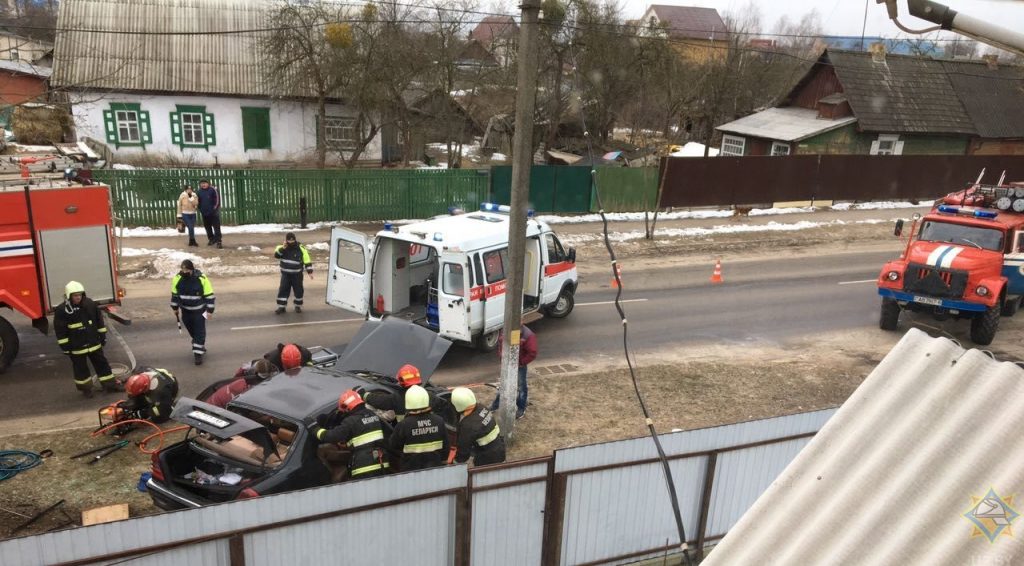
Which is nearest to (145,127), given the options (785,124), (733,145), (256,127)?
(256,127)

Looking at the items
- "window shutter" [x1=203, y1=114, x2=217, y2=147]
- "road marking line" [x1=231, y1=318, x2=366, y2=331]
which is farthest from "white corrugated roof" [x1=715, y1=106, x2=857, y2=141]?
"road marking line" [x1=231, y1=318, x2=366, y2=331]

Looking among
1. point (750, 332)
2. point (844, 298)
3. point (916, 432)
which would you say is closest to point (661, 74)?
point (844, 298)

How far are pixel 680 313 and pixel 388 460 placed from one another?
351 inches

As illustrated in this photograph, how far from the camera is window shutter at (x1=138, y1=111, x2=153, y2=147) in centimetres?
2867

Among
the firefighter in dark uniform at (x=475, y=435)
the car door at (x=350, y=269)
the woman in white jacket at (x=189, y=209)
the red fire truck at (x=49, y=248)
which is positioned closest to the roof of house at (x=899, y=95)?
the woman in white jacket at (x=189, y=209)

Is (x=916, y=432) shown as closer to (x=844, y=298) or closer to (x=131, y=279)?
(x=844, y=298)

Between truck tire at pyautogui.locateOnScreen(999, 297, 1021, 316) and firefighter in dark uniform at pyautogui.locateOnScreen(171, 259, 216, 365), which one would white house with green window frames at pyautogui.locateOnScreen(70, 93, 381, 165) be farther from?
truck tire at pyautogui.locateOnScreen(999, 297, 1021, 316)

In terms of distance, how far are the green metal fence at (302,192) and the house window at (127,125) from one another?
11123mm

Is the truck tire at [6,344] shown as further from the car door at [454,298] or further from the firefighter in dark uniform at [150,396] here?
the car door at [454,298]

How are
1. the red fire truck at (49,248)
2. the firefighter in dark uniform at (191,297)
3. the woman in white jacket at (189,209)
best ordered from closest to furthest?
the red fire truck at (49,248) → the firefighter in dark uniform at (191,297) → the woman in white jacket at (189,209)

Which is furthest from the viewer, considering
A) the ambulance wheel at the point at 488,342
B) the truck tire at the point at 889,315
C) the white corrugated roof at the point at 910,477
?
the truck tire at the point at 889,315

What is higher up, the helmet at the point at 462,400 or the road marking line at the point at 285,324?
the helmet at the point at 462,400

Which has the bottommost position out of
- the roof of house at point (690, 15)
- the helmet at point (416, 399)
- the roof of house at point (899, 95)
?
the helmet at point (416, 399)

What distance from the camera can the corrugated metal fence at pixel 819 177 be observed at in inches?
984
